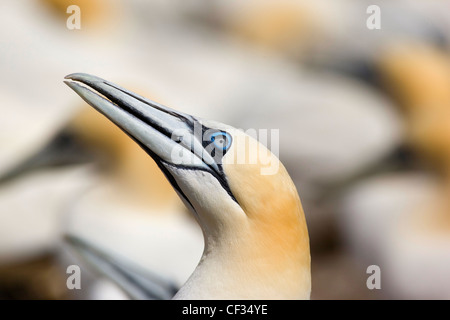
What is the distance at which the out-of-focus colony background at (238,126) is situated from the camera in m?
2.06

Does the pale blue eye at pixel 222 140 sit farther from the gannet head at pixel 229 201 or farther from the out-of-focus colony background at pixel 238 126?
the out-of-focus colony background at pixel 238 126

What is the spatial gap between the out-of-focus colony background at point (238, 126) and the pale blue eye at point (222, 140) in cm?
74

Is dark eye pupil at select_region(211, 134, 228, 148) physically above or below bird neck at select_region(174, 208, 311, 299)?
above

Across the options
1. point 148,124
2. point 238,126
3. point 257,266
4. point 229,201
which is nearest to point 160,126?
point 148,124

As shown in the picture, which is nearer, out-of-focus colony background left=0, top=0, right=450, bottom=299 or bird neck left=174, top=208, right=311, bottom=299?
bird neck left=174, top=208, right=311, bottom=299

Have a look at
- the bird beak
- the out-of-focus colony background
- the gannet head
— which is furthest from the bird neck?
the out-of-focus colony background

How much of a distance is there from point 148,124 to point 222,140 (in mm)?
116

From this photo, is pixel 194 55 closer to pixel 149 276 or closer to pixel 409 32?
pixel 409 32

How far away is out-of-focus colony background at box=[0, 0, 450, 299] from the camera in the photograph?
2.06 m

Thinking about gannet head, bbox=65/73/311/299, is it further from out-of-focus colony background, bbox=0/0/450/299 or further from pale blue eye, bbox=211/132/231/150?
out-of-focus colony background, bbox=0/0/450/299

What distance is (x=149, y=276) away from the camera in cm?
170

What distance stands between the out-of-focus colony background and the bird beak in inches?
28.3

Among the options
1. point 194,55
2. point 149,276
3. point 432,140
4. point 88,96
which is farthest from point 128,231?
point 194,55

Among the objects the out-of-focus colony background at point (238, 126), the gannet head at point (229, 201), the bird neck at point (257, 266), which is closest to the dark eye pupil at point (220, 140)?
the gannet head at point (229, 201)
